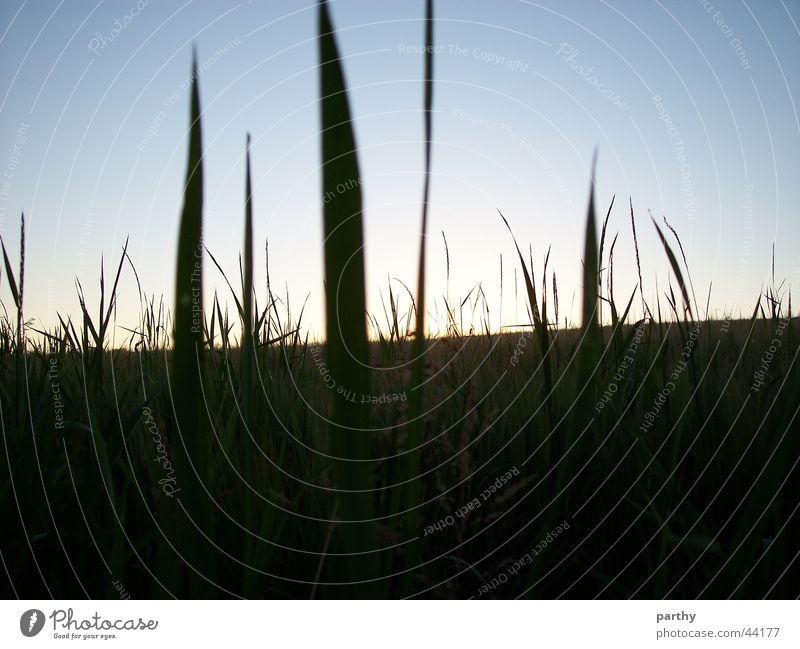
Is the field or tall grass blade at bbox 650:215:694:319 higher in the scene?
tall grass blade at bbox 650:215:694:319

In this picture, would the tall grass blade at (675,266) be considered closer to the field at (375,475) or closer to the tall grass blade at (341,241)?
the field at (375,475)

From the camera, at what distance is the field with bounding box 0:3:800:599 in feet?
1.44

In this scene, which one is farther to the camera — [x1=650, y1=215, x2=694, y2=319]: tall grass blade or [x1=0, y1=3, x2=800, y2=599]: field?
[x1=650, y1=215, x2=694, y2=319]: tall grass blade

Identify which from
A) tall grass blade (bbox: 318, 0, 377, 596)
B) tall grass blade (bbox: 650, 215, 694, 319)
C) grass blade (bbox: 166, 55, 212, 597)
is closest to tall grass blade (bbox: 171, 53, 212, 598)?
grass blade (bbox: 166, 55, 212, 597)

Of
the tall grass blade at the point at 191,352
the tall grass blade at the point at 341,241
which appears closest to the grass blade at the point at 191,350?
the tall grass blade at the point at 191,352

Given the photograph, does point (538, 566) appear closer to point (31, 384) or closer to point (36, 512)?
point (36, 512)

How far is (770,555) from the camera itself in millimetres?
695

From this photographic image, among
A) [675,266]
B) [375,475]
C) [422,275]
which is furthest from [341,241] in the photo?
[675,266]

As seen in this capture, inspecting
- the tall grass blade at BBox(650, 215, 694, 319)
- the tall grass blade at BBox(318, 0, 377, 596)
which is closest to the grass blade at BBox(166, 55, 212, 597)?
the tall grass blade at BBox(318, 0, 377, 596)

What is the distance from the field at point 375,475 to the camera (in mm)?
438

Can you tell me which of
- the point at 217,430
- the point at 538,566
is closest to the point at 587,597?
the point at 538,566

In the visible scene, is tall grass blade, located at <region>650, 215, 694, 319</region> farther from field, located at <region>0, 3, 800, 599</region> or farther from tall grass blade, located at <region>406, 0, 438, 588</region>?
tall grass blade, located at <region>406, 0, 438, 588</region>

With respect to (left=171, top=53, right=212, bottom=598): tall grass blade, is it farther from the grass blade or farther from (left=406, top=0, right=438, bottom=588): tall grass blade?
(left=406, top=0, right=438, bottom=588): tall grass blade
